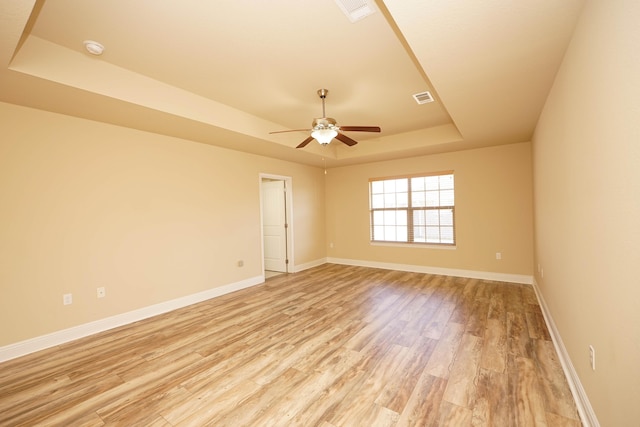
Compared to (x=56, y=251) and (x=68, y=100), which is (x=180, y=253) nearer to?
(x=56, y=251)

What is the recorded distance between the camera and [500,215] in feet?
16.0

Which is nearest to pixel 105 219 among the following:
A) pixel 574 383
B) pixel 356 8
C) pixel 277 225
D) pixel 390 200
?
pixel 277 225

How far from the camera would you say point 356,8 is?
6.39 feet

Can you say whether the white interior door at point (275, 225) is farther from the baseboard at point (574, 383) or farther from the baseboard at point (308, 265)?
the baseboard at point (574, 383)

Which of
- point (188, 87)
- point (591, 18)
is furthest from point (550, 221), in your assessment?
point (188, 87)

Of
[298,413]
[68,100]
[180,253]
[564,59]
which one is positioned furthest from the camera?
[180,253]

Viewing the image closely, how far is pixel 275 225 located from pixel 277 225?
0.07m

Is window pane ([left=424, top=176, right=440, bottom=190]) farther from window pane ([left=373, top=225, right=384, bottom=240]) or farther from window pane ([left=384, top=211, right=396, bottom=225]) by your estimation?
window pane ([left=373, top=225, right=384, bottom=240])

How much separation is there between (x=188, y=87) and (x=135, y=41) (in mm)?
810

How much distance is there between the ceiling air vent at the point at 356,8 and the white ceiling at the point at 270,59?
4cm

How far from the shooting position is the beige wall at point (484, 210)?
15.4 feet

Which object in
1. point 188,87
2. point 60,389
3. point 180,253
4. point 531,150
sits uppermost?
point 188,87

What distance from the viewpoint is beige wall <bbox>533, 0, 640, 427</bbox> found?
110 centimetres

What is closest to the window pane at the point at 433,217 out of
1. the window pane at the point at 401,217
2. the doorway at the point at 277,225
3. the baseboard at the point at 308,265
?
the window pane at the point at 401,217
